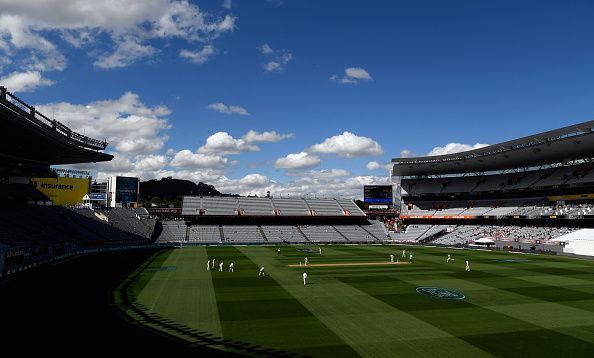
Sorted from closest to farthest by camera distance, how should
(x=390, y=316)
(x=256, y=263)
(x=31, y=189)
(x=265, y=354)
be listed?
(x=265, y=354) → (x=390, y=316) → (x=256, y=263) → (x=31, y=189)

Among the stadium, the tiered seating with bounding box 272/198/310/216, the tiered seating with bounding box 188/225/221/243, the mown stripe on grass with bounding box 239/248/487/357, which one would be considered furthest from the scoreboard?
the mown stripe on grass with bounding box 239/248/487/357

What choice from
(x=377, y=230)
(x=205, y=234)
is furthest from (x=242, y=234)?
(x=377, y=230)

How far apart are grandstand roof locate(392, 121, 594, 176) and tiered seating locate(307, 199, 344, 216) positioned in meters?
15.9

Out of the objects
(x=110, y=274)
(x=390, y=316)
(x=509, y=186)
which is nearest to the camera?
(x=390, y=316)

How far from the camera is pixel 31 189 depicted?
55.9 meters

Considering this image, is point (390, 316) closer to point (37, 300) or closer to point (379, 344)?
point (379, 344)

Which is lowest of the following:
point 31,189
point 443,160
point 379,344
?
point 379,344

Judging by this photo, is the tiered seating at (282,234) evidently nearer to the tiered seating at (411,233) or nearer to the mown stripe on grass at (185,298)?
the tiered seating at (411,233)

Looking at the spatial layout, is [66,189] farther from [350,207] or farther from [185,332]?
[185,332]

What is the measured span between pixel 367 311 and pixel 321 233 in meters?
60.8

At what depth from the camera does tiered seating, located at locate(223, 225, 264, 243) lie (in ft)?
248

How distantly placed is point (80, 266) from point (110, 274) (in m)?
6.48

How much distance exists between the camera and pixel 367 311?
71.5 ft

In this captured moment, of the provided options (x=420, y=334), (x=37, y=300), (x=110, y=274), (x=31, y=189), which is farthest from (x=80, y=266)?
(x=420, y=334)
